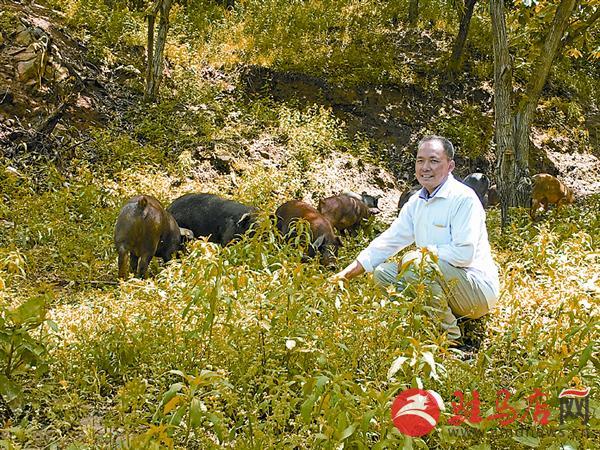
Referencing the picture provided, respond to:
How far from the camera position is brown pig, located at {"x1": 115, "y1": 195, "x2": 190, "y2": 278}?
6508 millimetres

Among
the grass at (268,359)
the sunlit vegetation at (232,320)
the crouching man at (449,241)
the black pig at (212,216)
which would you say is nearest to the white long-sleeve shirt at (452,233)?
the crouching man at (449,241)

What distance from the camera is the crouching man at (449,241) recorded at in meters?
4.96

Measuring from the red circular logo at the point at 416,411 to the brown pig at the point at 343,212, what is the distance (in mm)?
6484

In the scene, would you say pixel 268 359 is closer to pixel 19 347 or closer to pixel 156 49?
pixel 19 347

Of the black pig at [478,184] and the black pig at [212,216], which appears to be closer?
the black pig at [212,216]

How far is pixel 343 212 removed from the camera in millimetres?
9477

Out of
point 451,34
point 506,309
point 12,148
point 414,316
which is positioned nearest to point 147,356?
point 414,316

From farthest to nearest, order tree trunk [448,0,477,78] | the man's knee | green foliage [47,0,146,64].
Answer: tree trunk [448,0,477,78], green foliage [47,0,146,64], the man's knee

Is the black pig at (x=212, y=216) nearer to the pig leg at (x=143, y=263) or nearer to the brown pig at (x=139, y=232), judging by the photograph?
the brown pig at (x=139, y=232)

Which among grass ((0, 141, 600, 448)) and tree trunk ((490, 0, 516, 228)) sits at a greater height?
tree trunk ((490, 0, 516, 228))

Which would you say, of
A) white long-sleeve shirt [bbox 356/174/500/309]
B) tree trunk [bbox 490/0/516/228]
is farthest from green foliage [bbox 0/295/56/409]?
tree trunk [bbox 490/0/516/228]

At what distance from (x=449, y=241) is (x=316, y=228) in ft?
9.30

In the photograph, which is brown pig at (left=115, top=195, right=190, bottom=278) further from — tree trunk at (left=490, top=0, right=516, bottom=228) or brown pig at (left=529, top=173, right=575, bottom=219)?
brown pig at (left=529, top=173, right=575, bottom=219)

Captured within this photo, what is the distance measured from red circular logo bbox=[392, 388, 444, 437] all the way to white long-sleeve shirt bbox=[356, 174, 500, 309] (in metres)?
2.07
